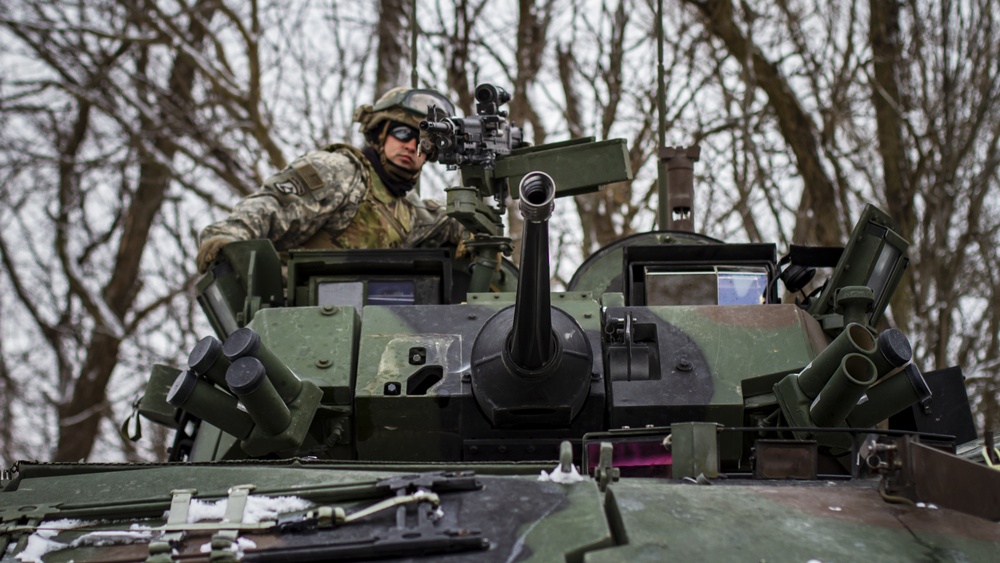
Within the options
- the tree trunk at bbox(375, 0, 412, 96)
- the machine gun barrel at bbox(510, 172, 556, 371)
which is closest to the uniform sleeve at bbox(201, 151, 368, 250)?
the machine gun barrel at bbox(510, 172, 556, 371)

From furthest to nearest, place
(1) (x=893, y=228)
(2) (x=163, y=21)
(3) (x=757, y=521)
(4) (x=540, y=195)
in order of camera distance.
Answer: (2) (x=163, y=21), (1) (x=893, y=228), (4) (x=540, y=195), (3) (x=757, y=521)

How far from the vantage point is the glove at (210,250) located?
31.4 ft

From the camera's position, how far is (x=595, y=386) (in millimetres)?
7879

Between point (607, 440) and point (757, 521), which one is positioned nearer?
point (757, 521)

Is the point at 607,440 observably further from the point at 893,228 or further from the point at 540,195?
the point at 893,228

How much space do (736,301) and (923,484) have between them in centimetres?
355

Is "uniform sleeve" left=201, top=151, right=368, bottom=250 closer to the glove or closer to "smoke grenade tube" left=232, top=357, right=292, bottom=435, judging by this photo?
the glove

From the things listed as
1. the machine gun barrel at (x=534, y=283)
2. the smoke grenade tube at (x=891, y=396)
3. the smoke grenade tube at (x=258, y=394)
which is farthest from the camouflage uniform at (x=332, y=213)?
the smoke grenade tube at (x=891, y=396)

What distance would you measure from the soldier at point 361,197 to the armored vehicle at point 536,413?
91 centimetres

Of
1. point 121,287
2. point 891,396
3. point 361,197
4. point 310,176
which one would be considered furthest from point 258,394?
point 121,287

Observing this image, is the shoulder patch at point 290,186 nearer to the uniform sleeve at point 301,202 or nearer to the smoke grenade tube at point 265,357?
the uniform sleeve at point 301,202

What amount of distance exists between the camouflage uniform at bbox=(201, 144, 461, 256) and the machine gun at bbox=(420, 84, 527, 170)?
1.34 meters

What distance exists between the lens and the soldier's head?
10.9 metres

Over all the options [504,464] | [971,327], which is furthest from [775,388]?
[971,327]
